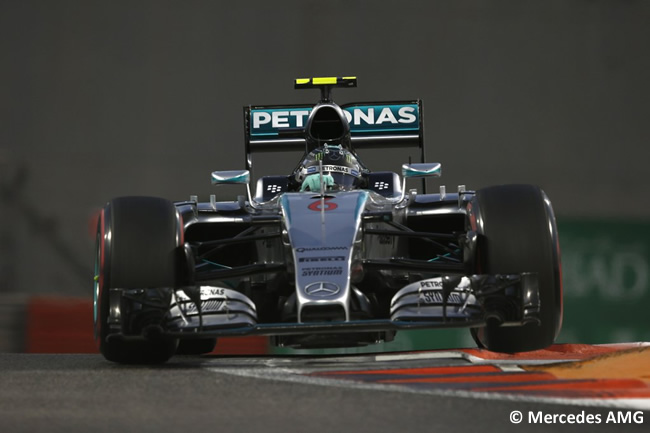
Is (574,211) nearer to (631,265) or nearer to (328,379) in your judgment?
(631,265)

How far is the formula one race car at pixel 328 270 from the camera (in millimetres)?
5242

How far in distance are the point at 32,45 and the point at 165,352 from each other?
8.31 metres

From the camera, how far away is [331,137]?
302 inches

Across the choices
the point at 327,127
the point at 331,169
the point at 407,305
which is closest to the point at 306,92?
the point at 327,127

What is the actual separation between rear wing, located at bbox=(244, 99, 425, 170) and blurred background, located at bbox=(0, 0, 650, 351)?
14.2 feet

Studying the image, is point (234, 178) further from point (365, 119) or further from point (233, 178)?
point (365, 119)

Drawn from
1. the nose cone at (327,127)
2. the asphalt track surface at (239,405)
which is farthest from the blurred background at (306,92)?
the asphalt track surface at (239,405)

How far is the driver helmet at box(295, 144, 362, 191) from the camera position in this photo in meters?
7.08

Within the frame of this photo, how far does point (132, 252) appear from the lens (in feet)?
18.2

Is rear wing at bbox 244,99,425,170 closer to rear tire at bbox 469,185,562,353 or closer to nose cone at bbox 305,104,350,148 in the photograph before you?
nose cone at bbox 305,104,350,148

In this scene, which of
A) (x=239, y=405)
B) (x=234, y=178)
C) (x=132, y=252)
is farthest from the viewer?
(x=234, y=178)

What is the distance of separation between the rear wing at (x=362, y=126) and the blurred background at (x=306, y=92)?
14.2ft

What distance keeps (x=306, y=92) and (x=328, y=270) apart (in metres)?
8.20

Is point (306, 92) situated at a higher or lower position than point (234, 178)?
higher
